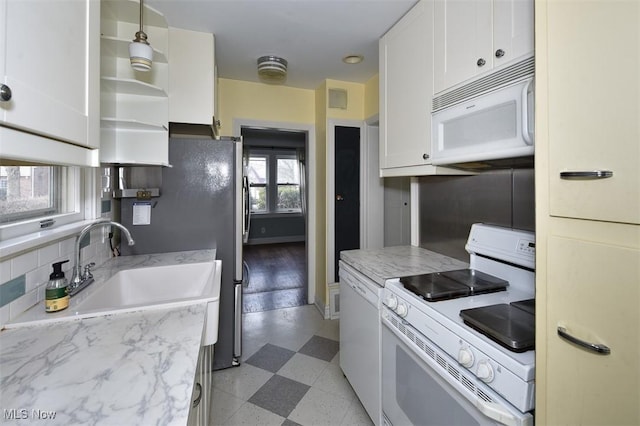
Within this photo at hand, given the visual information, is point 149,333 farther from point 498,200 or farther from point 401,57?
point 401,57

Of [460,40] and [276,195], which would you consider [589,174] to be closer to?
[460,40]

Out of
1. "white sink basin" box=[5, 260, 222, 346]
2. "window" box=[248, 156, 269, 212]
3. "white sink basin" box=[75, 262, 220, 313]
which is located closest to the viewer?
"white sink basin" box=[5, 260, 222, 346]

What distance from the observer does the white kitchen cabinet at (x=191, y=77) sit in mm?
2016

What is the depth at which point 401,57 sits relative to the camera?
1848 mm

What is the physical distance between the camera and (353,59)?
2.52m

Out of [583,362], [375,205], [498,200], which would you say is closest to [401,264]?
[498,200]

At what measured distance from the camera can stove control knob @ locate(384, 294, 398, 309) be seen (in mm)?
1334

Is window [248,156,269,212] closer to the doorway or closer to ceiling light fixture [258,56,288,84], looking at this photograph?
the doorway

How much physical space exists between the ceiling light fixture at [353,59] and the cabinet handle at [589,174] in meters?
2.17

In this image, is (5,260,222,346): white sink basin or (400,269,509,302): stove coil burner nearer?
(5,260,222,346): white sink basin

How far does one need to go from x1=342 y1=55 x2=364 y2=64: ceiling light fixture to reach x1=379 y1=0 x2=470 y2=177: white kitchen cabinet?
39cm

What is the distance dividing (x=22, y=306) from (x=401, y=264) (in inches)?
65.7

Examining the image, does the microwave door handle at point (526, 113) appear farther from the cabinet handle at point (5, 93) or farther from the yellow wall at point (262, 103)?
the yellow wall at point (262, 103)

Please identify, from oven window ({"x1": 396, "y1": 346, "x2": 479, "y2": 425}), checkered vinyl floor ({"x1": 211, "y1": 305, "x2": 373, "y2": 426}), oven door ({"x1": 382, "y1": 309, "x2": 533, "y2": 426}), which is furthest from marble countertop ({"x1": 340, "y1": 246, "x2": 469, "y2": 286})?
checkered vinyl floor ({"x1": 211, "y1": 305, "x2": 373, "y2": 426})
